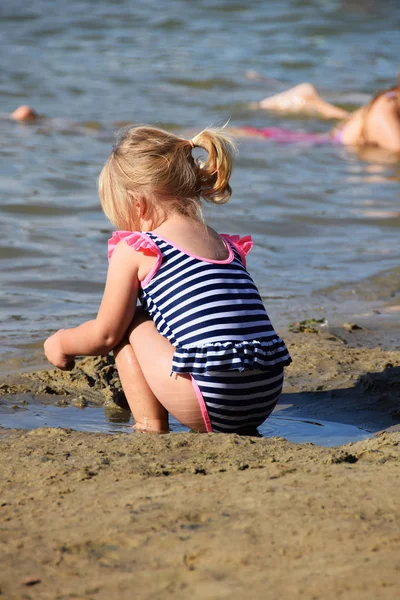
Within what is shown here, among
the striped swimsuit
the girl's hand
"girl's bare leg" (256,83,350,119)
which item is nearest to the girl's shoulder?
the striped swimsuit

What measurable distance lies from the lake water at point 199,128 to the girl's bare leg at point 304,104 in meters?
0.14

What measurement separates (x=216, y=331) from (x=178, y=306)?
0.51 feet

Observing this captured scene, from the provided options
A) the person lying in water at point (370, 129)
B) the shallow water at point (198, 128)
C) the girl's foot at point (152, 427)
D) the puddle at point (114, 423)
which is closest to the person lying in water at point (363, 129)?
the person lying in water at point (370, 129)

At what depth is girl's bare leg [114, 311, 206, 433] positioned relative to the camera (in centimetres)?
288

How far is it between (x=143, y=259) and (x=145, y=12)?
15.7 m

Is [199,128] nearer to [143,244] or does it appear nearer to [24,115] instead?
[24,115]

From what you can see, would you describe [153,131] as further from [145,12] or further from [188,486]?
[145,12]

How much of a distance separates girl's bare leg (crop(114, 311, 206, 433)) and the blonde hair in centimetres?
41

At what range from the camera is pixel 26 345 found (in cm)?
402

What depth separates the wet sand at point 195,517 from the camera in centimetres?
167

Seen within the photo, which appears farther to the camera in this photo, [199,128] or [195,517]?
[199,128]

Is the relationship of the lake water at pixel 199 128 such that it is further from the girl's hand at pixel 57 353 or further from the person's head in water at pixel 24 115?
the girl's hand at pixel 57 353

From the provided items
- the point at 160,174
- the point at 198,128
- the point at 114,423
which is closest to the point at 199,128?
the point at 198,128

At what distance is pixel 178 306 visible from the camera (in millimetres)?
2855
